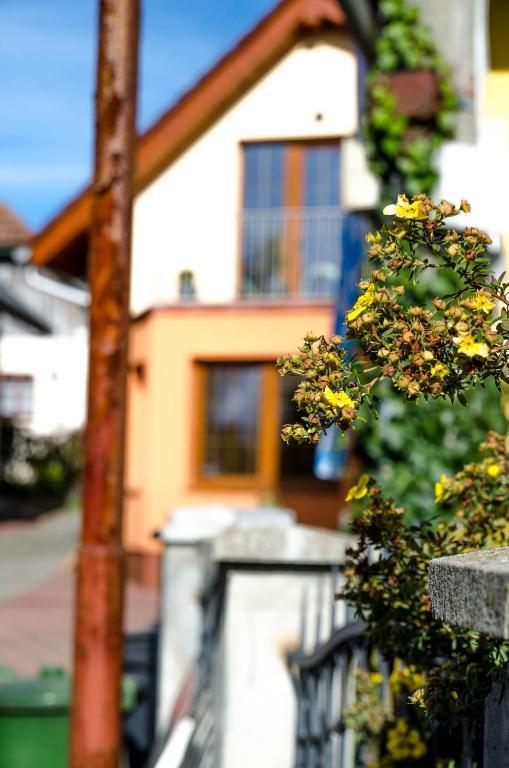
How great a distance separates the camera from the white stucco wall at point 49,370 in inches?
1176

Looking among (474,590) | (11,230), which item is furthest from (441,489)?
(11,230)

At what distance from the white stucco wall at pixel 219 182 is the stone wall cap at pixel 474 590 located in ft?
48.0

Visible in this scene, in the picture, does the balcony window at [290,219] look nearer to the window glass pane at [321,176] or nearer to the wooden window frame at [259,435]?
the window glass pane at [321,176]

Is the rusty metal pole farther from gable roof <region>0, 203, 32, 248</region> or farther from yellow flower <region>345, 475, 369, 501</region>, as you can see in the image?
gable roof <region>0, 203, 32, 248</region>

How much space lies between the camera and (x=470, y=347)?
1.81 metres

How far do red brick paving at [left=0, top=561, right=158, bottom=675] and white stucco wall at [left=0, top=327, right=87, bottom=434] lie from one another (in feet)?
47.6

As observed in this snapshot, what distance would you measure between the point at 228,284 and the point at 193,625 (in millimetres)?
11323

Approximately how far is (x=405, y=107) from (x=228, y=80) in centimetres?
944

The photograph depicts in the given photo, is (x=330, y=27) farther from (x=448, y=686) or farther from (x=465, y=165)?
(x=448, y=686)

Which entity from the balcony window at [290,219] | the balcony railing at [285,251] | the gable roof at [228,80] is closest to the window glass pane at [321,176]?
the balcony window at [290,219]

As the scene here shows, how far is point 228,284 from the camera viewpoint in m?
16.3

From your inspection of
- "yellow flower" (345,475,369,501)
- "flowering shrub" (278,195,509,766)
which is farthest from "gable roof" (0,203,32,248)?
"flowering shrub" (278,195,509,766)

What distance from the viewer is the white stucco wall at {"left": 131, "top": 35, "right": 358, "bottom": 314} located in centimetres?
1628

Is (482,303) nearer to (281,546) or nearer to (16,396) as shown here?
(281,546)
